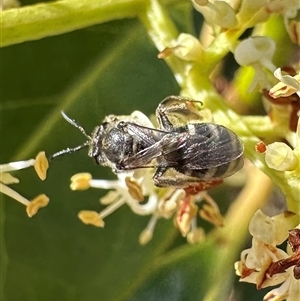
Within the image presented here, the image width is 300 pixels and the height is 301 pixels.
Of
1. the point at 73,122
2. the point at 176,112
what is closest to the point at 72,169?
the point at 73,122

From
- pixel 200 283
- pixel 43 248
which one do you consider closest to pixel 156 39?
pixel 200 283

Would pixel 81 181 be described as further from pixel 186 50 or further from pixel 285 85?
pixel 285 85

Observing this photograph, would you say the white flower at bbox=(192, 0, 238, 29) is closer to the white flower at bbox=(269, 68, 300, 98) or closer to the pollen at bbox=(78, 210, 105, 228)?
the white flower at bbox=(269, 68, 300, 98)

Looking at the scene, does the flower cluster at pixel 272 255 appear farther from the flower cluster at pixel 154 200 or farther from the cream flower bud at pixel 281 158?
the flower cluster at pixel 154 200

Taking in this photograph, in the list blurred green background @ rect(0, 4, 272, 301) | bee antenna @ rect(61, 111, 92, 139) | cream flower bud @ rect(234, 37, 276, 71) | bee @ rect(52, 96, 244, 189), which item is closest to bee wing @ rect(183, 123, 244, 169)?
bee @ rect(52, 96, 244, 189)

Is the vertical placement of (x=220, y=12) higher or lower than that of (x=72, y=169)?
higher

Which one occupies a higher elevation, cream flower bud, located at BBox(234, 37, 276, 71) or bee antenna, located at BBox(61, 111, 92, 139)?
cream flower bud, located at BBox(234, 37, 276, 71)

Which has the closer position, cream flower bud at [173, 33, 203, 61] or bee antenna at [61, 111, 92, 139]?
cream flower bud at [173, 33, 203, 61]
